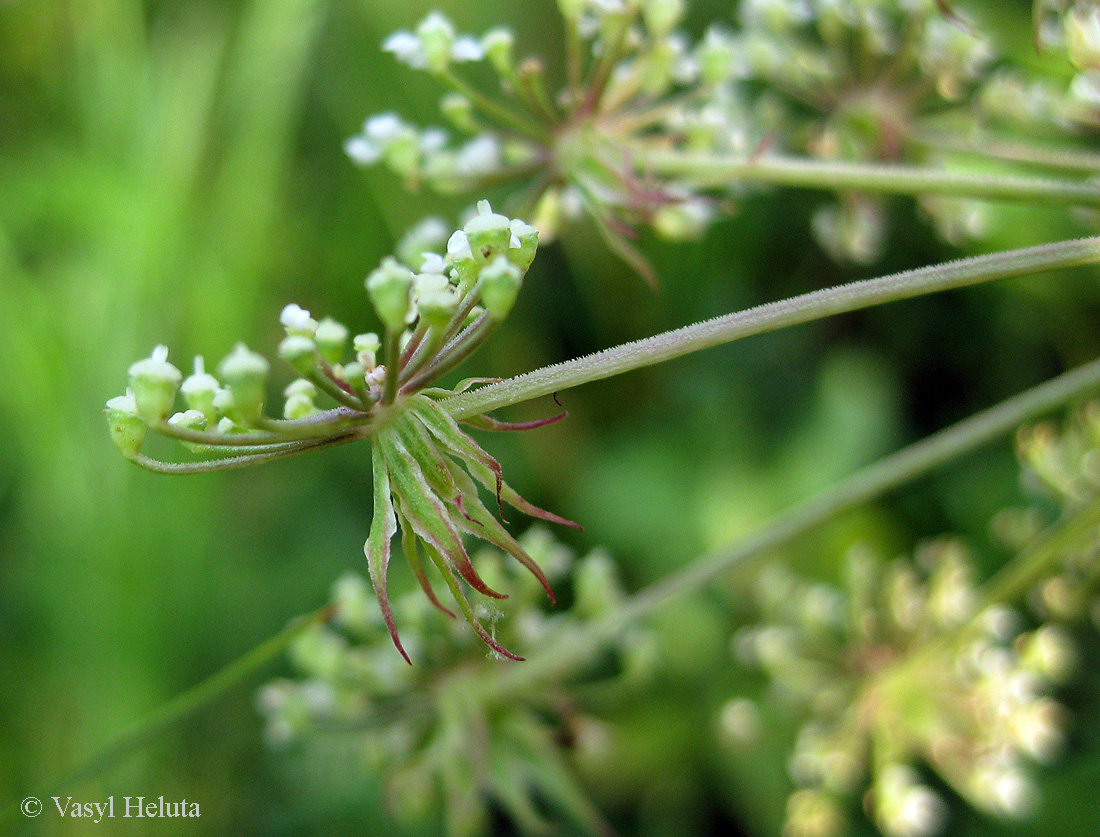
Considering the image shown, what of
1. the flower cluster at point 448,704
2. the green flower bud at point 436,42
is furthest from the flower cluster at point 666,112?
the flower cluster at point 448,704

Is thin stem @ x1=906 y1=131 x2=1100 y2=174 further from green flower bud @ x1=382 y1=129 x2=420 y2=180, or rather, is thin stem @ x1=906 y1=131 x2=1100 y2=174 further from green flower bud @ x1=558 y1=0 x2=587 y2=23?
green flower bud @ x1=382 y1=129 x2=420 y2=180

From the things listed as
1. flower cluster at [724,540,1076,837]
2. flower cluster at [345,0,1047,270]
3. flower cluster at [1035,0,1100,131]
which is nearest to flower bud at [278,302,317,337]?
flower cluster at [345,0,1047,270]

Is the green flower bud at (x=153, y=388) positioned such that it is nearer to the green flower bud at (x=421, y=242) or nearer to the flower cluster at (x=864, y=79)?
the green flower bud at (x=421, y=242)

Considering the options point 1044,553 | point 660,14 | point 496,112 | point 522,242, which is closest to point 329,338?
point 522,242

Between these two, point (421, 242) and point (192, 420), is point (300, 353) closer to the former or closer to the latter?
point (192, 420)

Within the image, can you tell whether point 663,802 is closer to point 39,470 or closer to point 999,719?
point 999,719

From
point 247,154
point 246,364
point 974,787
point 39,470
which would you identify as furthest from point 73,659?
point 974,787
